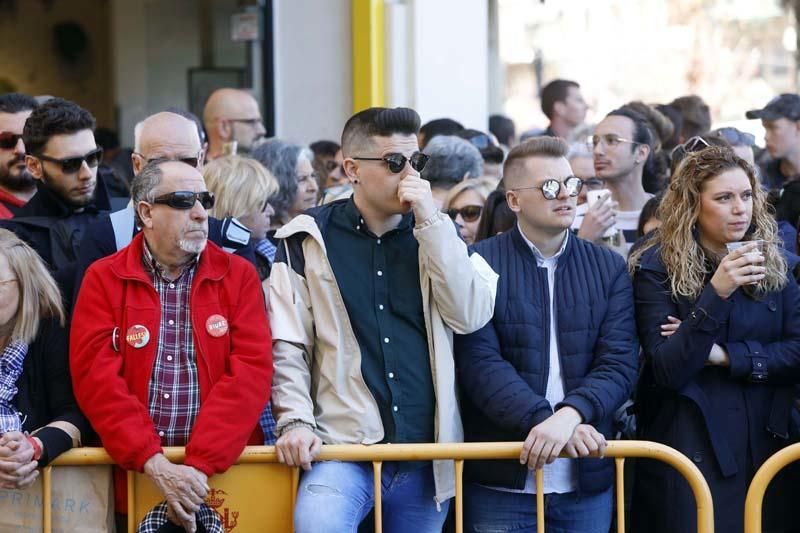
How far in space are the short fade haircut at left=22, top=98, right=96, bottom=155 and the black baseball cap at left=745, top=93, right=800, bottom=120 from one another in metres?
4.20

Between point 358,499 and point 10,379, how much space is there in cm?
133

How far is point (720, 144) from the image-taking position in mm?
5570

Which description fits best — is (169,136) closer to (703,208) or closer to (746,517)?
(703,208)

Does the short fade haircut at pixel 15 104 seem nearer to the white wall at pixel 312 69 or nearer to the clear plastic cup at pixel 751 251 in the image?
the clear plastic cup at pixel 751 251

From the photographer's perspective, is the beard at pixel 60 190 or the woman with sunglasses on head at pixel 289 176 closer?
the beard at pixel 60 190

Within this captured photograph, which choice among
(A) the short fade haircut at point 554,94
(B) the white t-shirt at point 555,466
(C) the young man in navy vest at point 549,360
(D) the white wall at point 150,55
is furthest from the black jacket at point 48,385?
(D) the white wall at point 150,55

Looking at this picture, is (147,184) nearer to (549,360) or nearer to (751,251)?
(549,360)

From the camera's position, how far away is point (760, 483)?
173 inches

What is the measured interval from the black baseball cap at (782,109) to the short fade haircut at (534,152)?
2.97 metres

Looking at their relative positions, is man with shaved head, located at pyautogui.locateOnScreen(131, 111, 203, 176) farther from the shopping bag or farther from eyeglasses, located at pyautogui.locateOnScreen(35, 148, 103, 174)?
the shopping bag

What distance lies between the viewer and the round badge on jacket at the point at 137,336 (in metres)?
4.46

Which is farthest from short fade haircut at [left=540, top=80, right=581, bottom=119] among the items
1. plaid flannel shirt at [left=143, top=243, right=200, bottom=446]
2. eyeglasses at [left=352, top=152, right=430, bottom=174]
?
plaid flannel shirt at [left=143, top=243, right=200, bottom=446]

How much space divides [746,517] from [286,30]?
268 inches

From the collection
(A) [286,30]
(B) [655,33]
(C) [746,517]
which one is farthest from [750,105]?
(C) [746,517]
